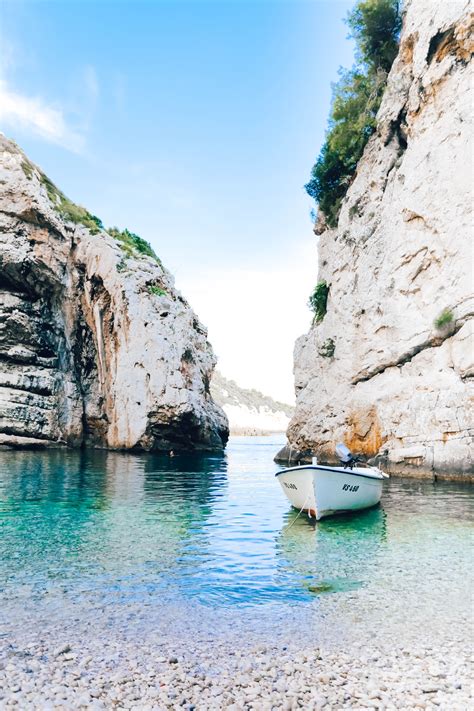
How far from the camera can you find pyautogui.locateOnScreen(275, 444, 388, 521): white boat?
14641 millimetres

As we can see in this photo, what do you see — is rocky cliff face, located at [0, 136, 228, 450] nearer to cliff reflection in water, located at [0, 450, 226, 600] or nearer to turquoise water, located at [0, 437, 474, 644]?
cliff reflection in water, located at [0, 450, 226, 600]

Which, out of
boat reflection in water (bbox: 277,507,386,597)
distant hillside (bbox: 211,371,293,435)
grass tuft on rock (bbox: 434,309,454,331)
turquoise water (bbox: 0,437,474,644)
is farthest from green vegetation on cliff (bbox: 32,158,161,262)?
distant hillside (bbox: 211,371,293,435)

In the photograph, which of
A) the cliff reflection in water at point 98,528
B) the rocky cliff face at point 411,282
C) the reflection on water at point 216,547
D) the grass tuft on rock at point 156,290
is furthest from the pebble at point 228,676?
the grass tuft on rock at point 156,290

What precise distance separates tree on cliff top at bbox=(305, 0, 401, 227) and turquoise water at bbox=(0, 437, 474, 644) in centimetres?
2693

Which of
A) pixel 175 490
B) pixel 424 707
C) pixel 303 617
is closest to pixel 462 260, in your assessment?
pixel 175 490

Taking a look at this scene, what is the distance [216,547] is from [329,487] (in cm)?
449

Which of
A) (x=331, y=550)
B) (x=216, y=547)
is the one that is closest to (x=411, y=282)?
(x=331, y=550)

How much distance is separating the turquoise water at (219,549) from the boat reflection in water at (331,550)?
0.10ft

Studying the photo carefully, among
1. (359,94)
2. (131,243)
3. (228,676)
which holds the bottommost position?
(228,676)

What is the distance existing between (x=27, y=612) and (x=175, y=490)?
13.8 meters

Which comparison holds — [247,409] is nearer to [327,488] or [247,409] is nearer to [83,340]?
[83,340]

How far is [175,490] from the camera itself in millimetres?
21141

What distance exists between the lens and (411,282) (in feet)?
92.2

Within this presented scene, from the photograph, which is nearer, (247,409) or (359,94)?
(359,94)
